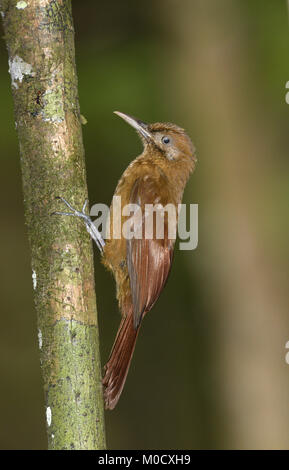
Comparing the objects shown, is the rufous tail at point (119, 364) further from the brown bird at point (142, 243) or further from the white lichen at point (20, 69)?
the white lichen at point (20, 69)

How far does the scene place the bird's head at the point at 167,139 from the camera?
4105mm

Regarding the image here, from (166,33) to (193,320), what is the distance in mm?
3403

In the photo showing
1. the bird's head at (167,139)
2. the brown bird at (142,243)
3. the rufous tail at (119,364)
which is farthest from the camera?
the bird's head at (167,139)

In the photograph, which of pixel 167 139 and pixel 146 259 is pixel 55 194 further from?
pixel 167 139

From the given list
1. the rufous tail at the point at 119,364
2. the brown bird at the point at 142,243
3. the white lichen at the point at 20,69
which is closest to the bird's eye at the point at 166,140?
the brown bird at the point at 142,243

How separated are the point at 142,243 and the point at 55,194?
1139 mm

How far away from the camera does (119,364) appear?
327 cm

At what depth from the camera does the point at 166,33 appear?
559 cm

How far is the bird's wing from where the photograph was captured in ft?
11.3
